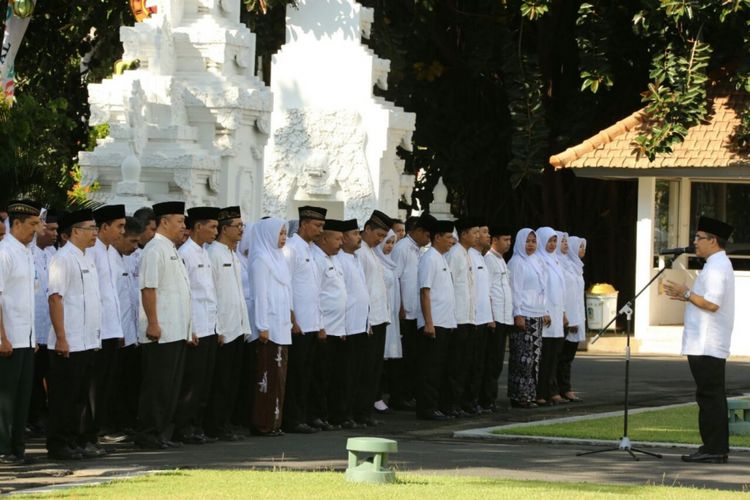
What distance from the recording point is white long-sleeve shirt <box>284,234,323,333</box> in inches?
658

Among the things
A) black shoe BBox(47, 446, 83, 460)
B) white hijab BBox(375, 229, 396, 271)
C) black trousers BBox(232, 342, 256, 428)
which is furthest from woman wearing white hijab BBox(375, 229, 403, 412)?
black shoe BBox(47, 446, 83, 460)

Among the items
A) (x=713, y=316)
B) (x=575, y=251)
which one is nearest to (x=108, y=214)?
(x=713, y=316)

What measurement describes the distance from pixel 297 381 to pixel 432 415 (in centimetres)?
205

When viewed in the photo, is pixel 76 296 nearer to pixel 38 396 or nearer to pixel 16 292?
pixel 16 292

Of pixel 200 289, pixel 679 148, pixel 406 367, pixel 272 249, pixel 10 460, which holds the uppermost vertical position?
pixel 679 148

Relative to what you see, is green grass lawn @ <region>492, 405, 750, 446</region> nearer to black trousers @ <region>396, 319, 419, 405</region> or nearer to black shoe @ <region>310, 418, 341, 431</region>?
black shoe @ <region>310, 418, 341, 431</region>

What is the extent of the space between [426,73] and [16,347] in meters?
21.7

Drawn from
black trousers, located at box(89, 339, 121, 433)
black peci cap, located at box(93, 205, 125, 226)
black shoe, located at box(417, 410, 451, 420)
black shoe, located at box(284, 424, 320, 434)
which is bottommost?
black shoe, located at box(284, 424, 320, 434)

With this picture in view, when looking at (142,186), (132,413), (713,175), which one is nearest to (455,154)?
(713,175)

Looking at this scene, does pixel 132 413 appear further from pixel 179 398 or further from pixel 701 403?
pixel 701 403

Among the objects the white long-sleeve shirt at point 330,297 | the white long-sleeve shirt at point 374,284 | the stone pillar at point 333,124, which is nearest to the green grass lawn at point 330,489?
the white long-sleeve shirt at point 330,297

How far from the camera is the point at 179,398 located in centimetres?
1501

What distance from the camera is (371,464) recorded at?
12047 mm

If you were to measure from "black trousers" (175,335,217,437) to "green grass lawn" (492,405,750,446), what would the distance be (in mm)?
2887
